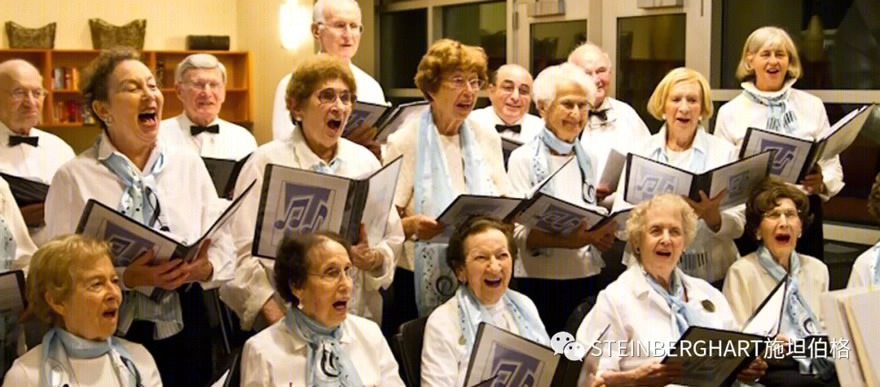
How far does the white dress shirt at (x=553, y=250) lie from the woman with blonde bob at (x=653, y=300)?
315 mm

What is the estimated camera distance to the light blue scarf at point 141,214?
2.66m

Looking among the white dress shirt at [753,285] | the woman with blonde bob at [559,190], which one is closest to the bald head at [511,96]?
the woman with blonde bob at [559,190]

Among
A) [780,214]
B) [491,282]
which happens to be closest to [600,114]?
[780,214]

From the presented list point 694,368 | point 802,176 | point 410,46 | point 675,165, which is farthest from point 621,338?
point 410,46

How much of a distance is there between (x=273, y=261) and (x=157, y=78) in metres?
4.85

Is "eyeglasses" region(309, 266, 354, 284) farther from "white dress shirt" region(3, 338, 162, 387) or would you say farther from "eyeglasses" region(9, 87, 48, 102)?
"eyeglasses" region(9, 87, 48, 102)

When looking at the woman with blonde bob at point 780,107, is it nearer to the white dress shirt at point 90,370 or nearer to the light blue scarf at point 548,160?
the light blue scarf at point 548,160

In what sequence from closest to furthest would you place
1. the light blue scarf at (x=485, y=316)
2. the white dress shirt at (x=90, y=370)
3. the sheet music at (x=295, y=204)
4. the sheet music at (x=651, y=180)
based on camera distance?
the white dress shirt at (x=90, y=370) → the sheet music at (x=295, y=204) → the light blue scarf at (x=485, y=316) → the sheet music at (x=651, y=180)

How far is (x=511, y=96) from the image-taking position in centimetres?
463

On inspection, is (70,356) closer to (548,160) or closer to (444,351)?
(444,351)

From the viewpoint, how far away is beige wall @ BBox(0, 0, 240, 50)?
776cm

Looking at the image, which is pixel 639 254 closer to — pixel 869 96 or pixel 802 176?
pixel 802 176

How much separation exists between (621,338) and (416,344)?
598mm

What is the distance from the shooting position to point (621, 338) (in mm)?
3074
